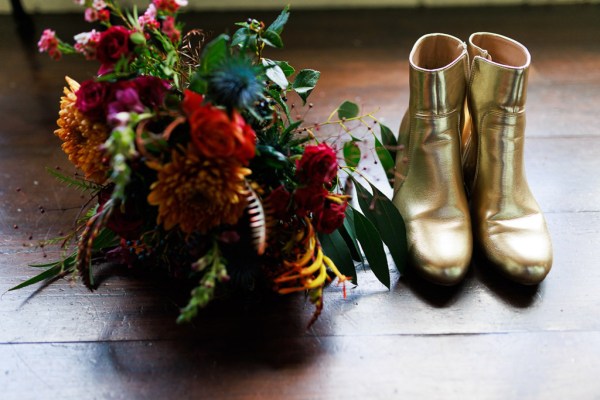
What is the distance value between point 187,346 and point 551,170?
2.43ft

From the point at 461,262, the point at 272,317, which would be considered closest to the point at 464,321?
the point at 461,262

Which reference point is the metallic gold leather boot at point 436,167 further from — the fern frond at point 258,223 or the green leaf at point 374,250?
the fern frond at point 258,223

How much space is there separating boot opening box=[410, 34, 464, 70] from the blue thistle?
317 mm

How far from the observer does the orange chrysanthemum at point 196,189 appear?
2.11ft

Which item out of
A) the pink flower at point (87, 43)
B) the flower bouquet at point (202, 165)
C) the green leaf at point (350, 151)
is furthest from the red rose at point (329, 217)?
the pink flower at point (87, 43)

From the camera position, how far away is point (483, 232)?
2.90 feet

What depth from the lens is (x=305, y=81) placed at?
88 centimetres

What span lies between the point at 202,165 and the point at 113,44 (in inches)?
7.0

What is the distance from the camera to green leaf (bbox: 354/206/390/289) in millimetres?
845

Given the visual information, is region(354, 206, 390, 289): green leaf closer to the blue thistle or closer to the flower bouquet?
the flower bouquet

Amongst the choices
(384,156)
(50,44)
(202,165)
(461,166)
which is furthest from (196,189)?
(461,166)

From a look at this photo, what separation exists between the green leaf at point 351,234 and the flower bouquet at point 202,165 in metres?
0.03

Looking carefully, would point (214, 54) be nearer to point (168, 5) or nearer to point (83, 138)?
point (168, 5)

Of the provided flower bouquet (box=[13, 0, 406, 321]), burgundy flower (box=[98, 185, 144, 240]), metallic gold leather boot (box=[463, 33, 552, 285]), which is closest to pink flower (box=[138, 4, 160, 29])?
flower bouquet (box=[13, 0, 406, 321])
